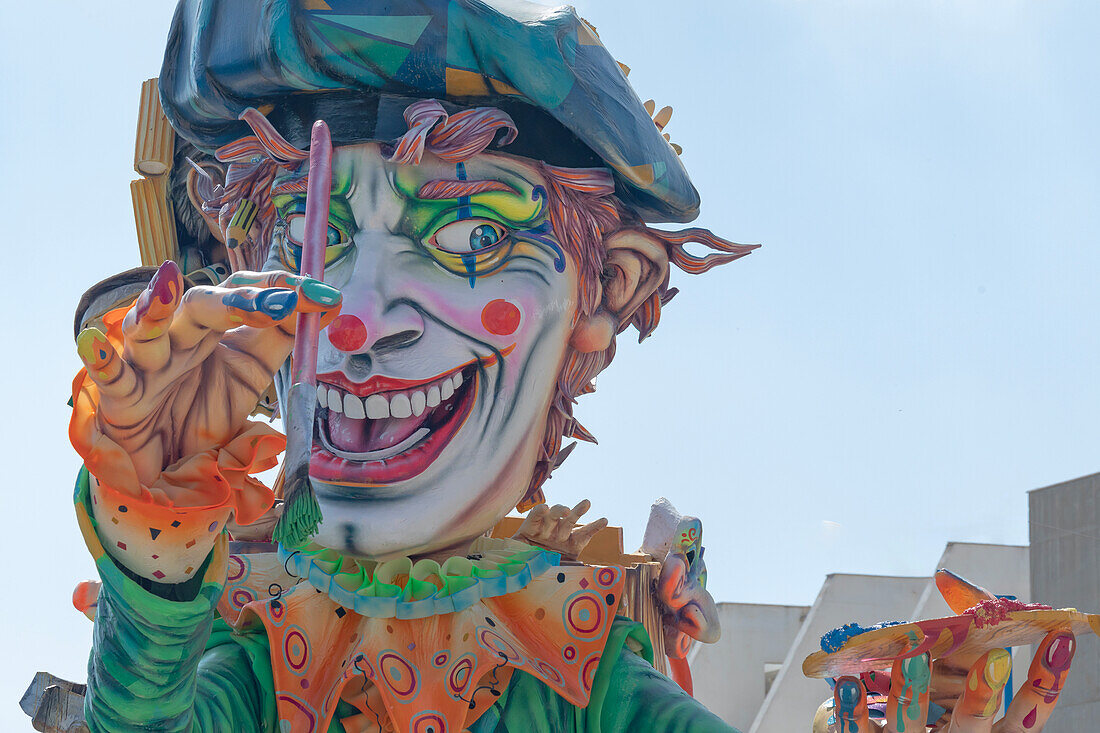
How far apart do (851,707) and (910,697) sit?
0.38 feet

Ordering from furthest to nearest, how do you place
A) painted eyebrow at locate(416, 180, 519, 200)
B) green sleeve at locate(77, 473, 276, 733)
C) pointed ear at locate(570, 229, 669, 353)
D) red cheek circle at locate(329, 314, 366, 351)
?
pointed ear at locate(570, 229, 669, 353), painted eyebrow at locate(416, 180, 519, 200), red cheek circle at locate(329, 314, 366, 351), green sleeve at locate(77, 473, 276, 733)

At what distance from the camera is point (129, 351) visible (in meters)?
1.68

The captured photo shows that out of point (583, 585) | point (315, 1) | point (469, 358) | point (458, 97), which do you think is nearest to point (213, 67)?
point (315, 1)

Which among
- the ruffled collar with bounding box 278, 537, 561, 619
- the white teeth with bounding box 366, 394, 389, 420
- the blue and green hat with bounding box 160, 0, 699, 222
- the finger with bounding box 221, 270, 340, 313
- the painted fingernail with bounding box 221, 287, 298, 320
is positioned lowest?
the ruffled collar with bounding box 278, 537, 561, 619

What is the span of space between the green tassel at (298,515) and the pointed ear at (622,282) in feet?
3.50

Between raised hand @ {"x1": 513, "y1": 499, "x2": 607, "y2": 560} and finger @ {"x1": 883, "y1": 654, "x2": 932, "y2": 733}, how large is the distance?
0.69 metres

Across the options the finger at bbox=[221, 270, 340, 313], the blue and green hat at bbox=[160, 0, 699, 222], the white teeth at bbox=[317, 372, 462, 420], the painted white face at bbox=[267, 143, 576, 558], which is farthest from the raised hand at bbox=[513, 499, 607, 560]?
the finger at bbox=[221, 270, 340, 313]

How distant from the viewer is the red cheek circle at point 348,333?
250cm

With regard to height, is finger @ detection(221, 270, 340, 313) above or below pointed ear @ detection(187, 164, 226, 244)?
below

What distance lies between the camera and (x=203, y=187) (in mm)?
2975

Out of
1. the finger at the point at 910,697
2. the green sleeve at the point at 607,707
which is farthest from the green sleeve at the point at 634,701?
the finger at the point at 910,697

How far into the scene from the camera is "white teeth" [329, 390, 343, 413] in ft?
8.44

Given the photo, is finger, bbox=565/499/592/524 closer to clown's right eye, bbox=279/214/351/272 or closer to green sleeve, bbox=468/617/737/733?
green sleeve, bbox=468/617/737/733

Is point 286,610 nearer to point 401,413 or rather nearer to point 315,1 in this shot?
point 401,413
